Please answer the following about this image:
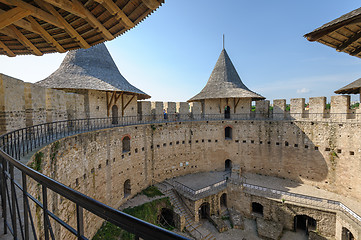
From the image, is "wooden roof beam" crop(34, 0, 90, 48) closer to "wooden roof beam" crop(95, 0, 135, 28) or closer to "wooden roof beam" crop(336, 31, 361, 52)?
"wooden roof beam" crop(95, 0, 135, 28)

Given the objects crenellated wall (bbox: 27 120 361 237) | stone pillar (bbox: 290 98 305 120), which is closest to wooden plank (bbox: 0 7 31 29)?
crenellated wall (bbox: 27 120 361 237)

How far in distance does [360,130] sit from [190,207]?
1293 centimetres

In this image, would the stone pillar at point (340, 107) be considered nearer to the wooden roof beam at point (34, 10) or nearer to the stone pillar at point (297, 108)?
the stone pillar at point (297, 108)

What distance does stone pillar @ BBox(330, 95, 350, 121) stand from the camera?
12188mm

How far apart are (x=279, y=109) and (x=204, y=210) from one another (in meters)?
10.9

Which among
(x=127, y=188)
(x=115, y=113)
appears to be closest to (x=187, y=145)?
(x=127, y=188)

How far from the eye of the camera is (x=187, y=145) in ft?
51.6

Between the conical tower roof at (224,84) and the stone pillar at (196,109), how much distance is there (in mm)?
822

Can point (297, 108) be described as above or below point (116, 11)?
below

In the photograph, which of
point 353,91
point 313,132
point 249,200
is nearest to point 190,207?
point 249,200

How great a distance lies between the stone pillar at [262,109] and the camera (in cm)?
1597

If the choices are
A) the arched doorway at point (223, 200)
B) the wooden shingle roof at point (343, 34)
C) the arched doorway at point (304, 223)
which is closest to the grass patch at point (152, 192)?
the arched doorway at point (223, 200)

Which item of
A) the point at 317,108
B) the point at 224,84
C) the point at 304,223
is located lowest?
the point at 304,223

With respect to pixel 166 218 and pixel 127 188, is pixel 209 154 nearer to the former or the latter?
pixel 166 218
